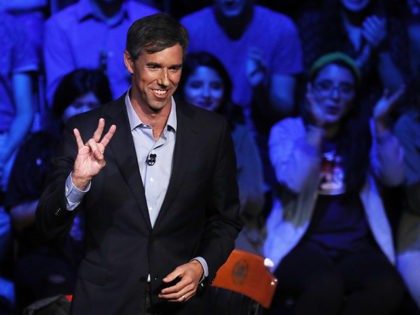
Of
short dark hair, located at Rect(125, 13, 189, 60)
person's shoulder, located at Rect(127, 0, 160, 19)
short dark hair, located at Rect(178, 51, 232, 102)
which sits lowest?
short dark hair, located at Rect(178, 51, 232, 102)

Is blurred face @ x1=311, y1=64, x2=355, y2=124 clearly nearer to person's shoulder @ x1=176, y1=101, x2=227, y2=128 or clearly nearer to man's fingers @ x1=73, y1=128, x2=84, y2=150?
person's shoulder @ x1=176, y1=101, x2=227, y2=128

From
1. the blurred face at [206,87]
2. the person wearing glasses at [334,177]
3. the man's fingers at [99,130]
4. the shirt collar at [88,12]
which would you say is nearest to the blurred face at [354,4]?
the person wearing glasses at [334,177]

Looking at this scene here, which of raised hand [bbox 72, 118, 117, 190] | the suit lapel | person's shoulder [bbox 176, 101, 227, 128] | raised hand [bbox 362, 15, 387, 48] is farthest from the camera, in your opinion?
raised hand [bbox 362, 15, 387, 48]

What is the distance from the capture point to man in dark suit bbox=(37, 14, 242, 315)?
177 centimetres

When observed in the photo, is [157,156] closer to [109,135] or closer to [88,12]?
[109,135]

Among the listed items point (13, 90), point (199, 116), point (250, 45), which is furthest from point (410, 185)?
point (199, 116)

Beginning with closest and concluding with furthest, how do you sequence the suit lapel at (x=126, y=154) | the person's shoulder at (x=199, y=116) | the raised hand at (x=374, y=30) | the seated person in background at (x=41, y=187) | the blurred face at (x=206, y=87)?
the suit lapel at (x=126, y=154) → the person's shoulder at (x=199, y=116) → the seated person in background at (x=41, y=187) → the blurred face at (x=206, y=87) → the raised hand at (x=374, y=30)

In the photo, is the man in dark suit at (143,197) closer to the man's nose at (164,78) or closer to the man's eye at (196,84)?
the man's nose at (164,78)

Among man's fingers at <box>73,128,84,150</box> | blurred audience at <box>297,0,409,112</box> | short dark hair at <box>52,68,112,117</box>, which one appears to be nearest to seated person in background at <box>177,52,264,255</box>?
short dark hair at <box>52,68,112,117</box>

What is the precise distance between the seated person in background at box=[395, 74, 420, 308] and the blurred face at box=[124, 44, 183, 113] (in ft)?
8.87

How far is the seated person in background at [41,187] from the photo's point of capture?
13.3 ft

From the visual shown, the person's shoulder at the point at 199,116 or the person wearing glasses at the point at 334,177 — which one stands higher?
the person's shoulder at the point at 199,116

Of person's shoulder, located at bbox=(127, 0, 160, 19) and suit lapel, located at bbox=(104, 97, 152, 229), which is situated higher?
person's shoulder, located at bbox=(127, 0, 160, 19)

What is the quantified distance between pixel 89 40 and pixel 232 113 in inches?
36.8
